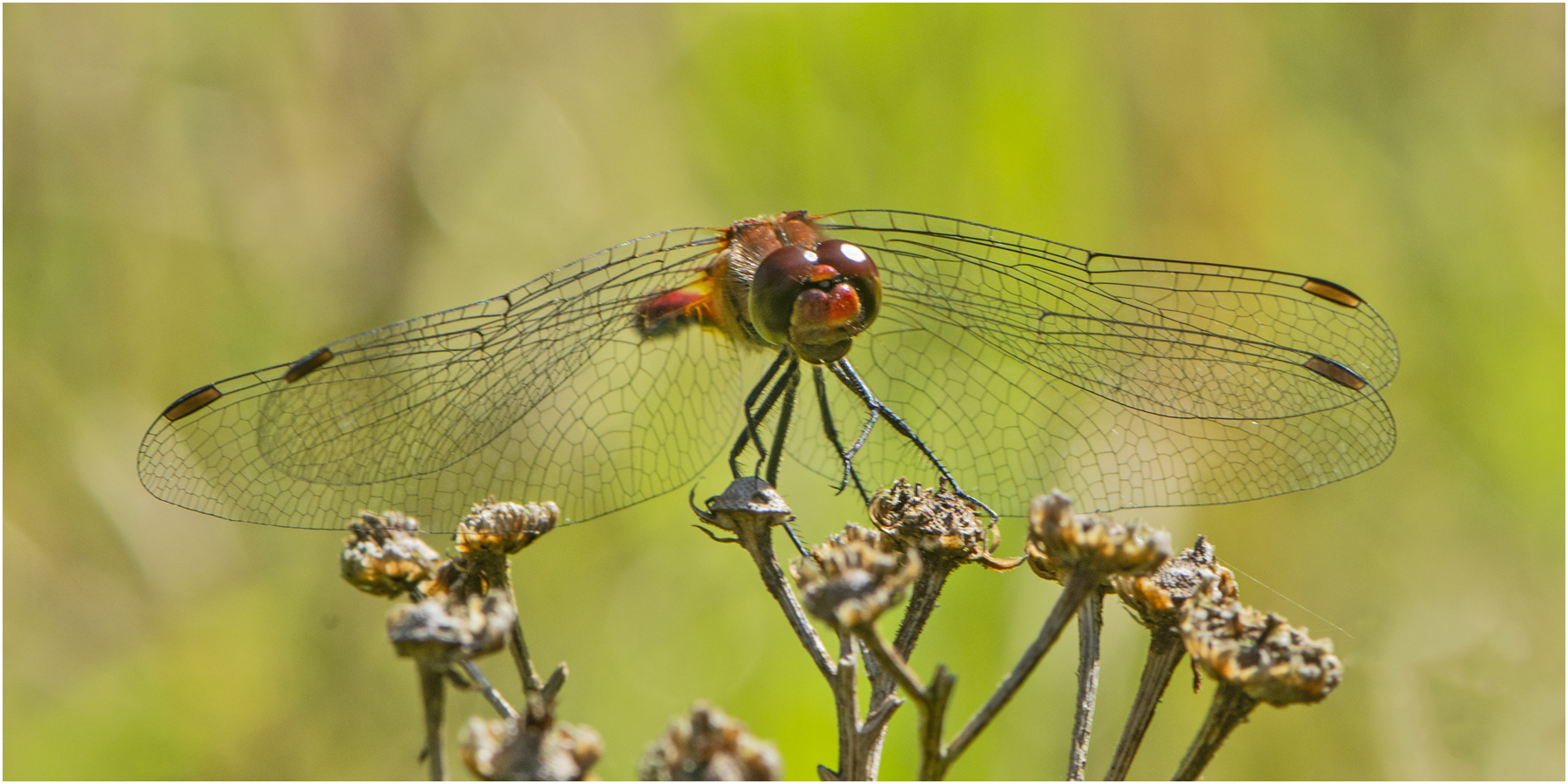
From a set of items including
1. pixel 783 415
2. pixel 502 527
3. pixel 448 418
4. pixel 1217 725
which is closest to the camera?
pixel 1217 725

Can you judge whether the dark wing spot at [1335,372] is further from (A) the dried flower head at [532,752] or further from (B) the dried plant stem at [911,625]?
(A) the dried flower head at [532,752]

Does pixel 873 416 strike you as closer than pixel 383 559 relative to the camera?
No

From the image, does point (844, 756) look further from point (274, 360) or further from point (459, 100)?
point (459, 100)

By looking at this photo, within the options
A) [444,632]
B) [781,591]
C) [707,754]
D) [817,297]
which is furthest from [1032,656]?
[817,297]

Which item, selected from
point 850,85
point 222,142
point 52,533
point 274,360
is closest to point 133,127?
point 222,142

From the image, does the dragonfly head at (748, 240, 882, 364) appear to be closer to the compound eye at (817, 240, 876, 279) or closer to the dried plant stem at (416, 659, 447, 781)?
the compound eye at (817, 240, 876, 279)

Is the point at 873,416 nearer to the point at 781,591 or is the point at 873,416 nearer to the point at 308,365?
the point at 781,591

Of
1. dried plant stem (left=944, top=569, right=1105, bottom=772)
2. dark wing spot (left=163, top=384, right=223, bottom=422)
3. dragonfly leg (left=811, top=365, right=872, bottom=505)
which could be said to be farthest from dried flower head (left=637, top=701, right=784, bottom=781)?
dark wing spot (left=163, top=384, right=223, bottom=422)
